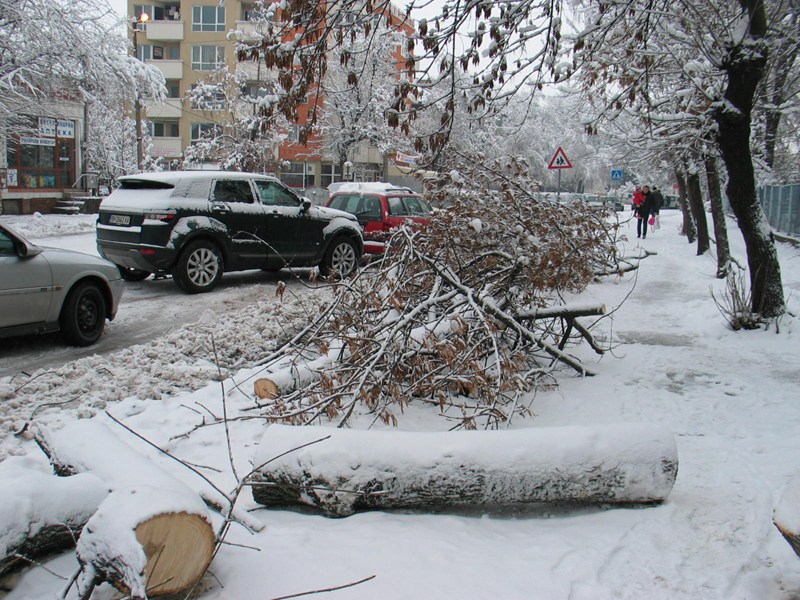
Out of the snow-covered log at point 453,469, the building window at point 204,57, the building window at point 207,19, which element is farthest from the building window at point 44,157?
the snow-covered log at point 453,469

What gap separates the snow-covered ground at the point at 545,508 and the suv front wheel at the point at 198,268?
2.61 meters

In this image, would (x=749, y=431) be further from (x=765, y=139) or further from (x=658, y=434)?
(x=765, y=139)

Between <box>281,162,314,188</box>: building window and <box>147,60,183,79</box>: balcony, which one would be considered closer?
<box>147,60,183,79</box>: balcony

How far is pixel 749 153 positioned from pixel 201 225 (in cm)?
757

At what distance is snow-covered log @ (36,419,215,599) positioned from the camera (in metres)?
2.66

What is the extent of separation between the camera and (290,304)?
379 inches

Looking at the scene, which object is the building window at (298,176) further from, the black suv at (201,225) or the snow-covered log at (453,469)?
the snow-covered log at (453,469)

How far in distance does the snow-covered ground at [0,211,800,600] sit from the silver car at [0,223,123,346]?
0.93 m

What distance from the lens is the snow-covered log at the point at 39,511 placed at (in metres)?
2.87

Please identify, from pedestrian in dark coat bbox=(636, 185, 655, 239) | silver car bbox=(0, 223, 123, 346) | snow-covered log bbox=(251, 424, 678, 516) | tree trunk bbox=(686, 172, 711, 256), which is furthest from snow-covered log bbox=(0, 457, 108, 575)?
pedestrian in dark coat bbox=(636, 185, 655, 239)

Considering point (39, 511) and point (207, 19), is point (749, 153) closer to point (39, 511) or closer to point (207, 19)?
point (39, 511)

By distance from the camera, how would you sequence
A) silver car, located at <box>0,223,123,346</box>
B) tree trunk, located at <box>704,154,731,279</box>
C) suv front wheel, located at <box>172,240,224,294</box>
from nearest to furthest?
silver car, located at <box>0,223,123,346</box>, suv front wheel, located at <box>172,240,224,294</box>, tree trunk, located at <box>704,154,731,279</box>

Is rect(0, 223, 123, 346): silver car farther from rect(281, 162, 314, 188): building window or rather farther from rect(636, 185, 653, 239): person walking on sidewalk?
rect(281, 162, 314, 188): building window

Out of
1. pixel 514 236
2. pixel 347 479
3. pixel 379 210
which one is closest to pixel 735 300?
pixel 514 236
